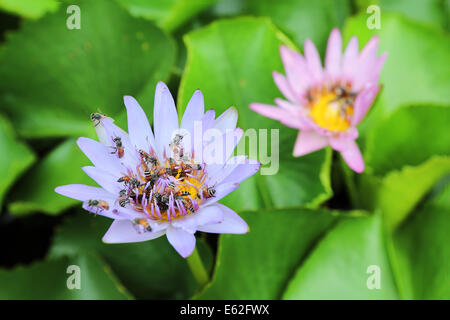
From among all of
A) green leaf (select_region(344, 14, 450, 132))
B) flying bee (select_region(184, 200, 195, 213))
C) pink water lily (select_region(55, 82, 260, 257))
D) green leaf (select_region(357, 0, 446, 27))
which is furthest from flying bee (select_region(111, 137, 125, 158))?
green leaf (select_region(357, 0, 446, 27))

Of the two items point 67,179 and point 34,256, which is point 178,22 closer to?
point 67,179

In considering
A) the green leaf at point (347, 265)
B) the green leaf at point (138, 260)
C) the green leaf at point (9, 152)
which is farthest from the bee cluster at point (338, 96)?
the green leaf at point (9, 152)

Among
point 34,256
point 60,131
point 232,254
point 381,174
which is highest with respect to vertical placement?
point 60,131

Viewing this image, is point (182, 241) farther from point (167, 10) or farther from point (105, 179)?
point (167, 10)

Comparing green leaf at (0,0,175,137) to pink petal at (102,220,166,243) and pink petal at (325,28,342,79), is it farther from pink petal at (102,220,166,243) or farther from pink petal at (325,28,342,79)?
pink petal at (102,220,166,243)

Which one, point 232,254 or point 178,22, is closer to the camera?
point 232,254
